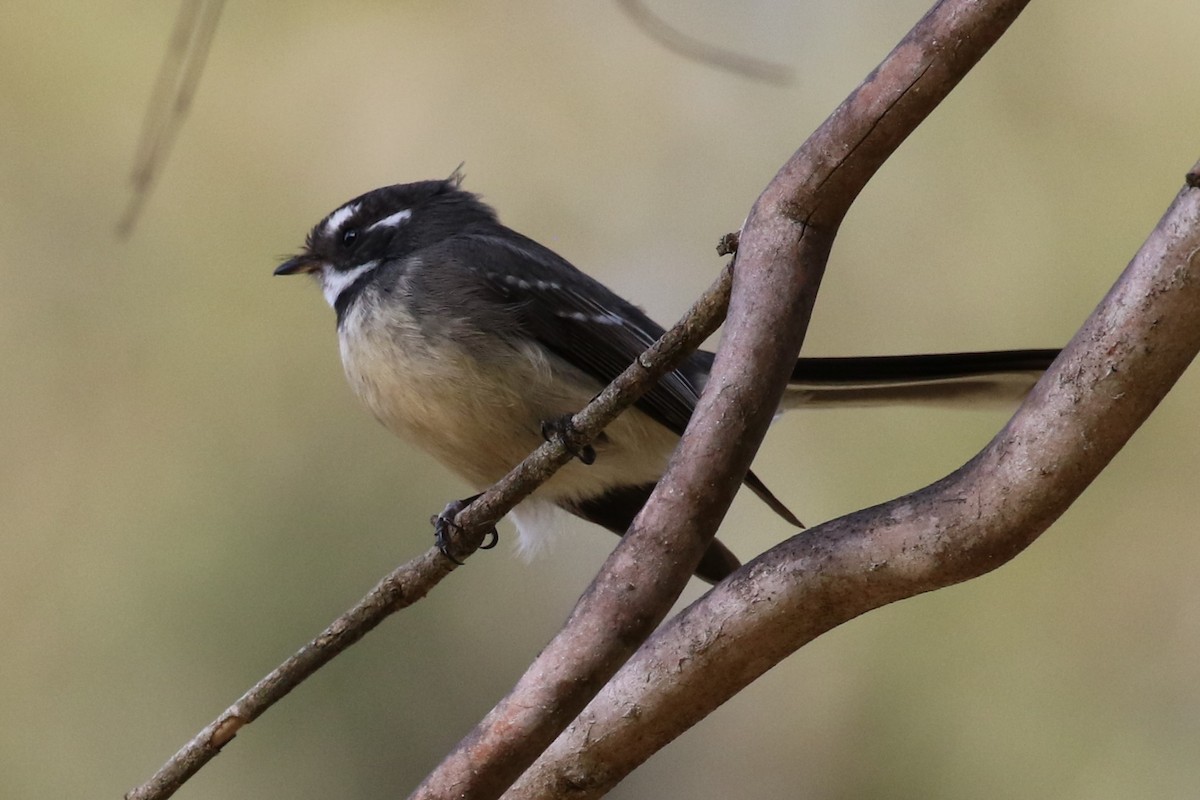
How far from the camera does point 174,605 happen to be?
20.0 feet

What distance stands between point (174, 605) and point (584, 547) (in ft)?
6.21

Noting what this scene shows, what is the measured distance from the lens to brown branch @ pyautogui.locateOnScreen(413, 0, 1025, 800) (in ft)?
6.32

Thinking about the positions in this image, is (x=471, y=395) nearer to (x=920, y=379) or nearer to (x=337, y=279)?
(x=337, y=279)

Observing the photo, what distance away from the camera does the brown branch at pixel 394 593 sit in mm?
2316

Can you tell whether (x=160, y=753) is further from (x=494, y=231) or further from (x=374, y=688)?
(x=494, y=231)

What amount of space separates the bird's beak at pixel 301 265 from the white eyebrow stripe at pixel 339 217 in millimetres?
99

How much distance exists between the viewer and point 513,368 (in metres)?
3.60

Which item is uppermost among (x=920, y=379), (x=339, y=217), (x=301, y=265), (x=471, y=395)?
(x=920, y=379)

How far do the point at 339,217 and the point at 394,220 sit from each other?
19cm

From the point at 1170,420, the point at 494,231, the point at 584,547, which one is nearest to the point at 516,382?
the point at 494,231

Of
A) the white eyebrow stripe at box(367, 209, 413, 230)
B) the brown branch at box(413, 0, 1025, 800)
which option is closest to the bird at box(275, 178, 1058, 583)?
the white eyebrow stripe at box(367, 209, 413, 230)

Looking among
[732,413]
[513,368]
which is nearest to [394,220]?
[513,368]

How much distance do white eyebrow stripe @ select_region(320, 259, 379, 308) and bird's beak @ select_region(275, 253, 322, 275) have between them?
34 millimetres

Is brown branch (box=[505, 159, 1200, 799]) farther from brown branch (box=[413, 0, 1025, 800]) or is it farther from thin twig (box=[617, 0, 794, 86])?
thin twig (box=[617, 0, 794, 86])
